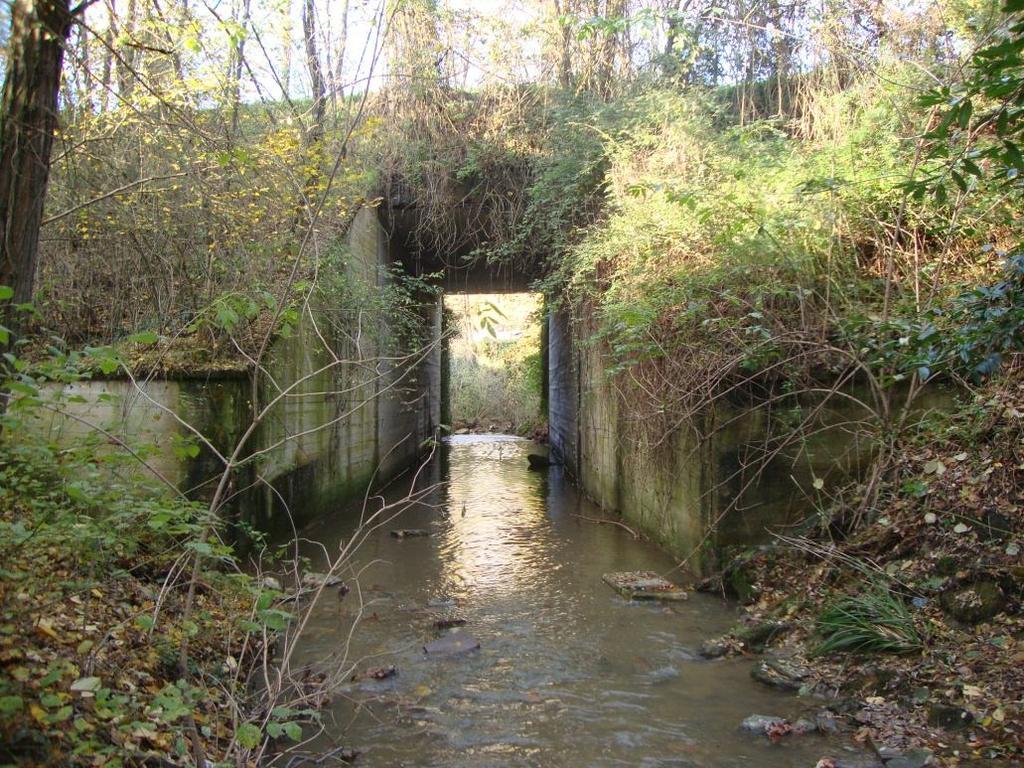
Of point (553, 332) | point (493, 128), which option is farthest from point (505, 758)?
point (553, 332)

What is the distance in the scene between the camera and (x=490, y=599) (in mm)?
6207

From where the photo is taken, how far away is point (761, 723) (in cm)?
379

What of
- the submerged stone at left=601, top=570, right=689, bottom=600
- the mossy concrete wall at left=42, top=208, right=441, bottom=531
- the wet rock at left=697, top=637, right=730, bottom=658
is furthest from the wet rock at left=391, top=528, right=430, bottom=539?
the wet rock at left=697, top=637, right=730, bottom=658

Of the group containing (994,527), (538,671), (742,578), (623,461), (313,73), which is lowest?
(538,671)

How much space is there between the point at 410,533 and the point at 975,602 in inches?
245

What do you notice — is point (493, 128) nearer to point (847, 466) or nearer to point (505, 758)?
point (847, 466)

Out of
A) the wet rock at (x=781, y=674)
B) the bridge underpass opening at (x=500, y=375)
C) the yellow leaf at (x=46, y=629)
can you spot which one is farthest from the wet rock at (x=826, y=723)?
the bridge underpass opening at (x=500, y=375)

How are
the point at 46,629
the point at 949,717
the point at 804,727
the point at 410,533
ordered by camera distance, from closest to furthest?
the point at 46,629 → the point at 949,717 → the point at 804,727 → the point at 410,533

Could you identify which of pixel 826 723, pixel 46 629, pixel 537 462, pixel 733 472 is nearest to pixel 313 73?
pixel 733 472

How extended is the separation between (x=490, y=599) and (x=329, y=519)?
4314mm

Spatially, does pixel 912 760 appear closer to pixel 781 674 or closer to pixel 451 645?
pixel 781 674

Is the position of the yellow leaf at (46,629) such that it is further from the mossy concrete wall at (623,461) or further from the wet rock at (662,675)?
the mossy concrete wall at (623,461)

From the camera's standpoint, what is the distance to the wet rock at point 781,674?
4238mm

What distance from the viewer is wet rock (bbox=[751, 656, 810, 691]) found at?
13.9 ft
